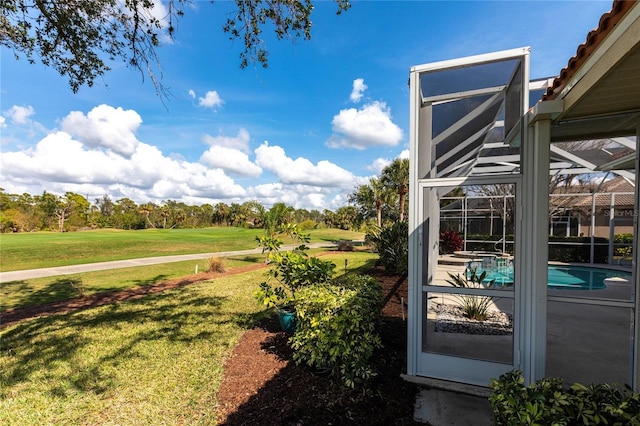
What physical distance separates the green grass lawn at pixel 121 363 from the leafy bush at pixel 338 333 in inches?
45.5

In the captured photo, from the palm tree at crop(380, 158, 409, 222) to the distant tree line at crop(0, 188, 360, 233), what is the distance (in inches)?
354

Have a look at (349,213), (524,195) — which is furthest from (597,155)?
(349,213)

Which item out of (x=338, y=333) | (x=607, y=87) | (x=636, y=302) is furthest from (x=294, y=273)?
(x=607, y=87)

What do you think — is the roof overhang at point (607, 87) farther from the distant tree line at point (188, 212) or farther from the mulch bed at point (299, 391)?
the distant tree line at point (188, 212)

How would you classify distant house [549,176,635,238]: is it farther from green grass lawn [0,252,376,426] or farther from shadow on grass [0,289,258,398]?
shadow on grass [0,289,258,398]

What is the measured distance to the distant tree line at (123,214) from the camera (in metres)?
35.3

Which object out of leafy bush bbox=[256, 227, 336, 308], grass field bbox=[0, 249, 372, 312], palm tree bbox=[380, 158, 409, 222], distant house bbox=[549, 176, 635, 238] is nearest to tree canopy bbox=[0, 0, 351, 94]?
leafy bush bbox=[256, 227, 336, 308]

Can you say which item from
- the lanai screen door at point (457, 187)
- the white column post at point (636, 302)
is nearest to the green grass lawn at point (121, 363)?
the lanai screen door at point (457, 187)

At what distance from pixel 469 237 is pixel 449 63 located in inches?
482

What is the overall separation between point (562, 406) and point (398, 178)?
23580 millimetres

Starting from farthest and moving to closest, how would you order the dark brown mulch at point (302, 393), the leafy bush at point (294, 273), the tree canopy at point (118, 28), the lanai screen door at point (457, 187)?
the tree canopy at point (118, 28) < the leafy bush at point (294, 273) < the lanai screen door at point (457, 187) < the dark brown mulch at point (302, 393)

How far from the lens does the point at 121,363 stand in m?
3.88

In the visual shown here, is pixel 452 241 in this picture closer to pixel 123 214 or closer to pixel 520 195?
pixel 520 195

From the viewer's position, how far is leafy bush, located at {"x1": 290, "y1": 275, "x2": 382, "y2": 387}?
119 inches
